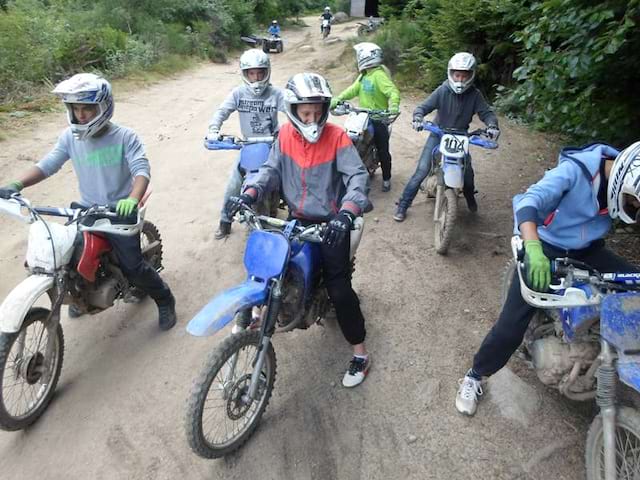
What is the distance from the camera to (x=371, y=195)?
6.79m

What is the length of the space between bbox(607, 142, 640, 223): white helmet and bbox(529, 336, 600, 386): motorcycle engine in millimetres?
749

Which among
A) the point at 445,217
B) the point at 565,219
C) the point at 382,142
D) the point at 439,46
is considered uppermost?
the point at 565,219

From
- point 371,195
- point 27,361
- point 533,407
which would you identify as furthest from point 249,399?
point 371,195

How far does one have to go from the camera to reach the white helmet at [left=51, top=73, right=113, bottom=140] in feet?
10.4

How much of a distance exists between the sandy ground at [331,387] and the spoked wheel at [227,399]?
14 cm

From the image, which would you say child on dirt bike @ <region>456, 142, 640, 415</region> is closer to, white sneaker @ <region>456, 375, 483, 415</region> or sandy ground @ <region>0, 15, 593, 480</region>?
white sneaker @ <region>456, 375, 483, 415</region>

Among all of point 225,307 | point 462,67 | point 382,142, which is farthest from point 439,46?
point 225,307

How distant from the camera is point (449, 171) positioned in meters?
4.88

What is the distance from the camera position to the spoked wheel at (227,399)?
2.54m

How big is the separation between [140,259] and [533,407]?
306cm

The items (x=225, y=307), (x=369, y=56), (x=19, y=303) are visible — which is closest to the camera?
(x=225, y=307)

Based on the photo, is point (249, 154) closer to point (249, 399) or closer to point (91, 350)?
point (91, 350)

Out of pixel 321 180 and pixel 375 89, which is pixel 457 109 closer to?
pixel 375 89

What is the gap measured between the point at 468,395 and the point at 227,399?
62.4 inches
